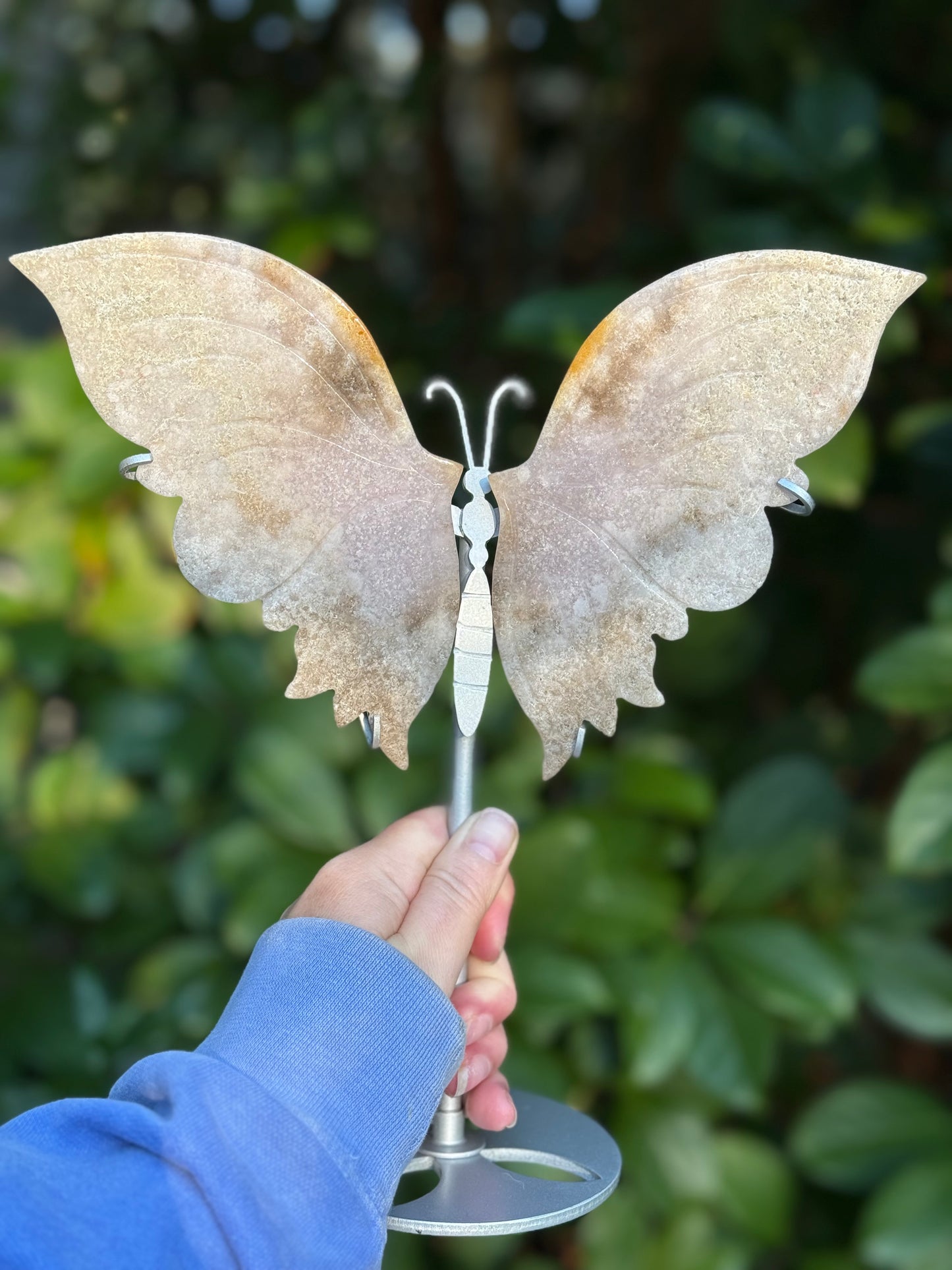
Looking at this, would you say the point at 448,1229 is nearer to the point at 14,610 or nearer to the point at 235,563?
the point at 235,563

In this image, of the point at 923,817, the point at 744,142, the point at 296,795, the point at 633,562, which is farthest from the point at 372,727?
the point at 744,142

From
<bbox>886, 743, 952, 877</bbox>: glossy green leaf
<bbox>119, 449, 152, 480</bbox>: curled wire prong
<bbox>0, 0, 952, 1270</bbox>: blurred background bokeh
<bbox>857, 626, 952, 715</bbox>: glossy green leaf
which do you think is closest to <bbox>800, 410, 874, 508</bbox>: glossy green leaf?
<bbox>0, 0, 952, 1270</bbox>: blurred background bokeh

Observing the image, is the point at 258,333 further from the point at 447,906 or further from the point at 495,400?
the point at 447,906

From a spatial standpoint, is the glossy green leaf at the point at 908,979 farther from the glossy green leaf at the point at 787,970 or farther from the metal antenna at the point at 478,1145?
the metal antenna at the point at 478,1145

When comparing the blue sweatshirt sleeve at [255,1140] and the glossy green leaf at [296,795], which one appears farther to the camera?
the glossy green leaf at [296,795]

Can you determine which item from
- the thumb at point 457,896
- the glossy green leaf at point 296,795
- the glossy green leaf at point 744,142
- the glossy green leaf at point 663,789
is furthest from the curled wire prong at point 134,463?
the glossy green leaf at point 744,142

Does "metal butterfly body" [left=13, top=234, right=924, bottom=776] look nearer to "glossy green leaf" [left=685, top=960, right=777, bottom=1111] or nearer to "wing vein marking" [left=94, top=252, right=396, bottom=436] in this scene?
"wing vein marking" [left=94, top=252, right=396, bottom=436]
